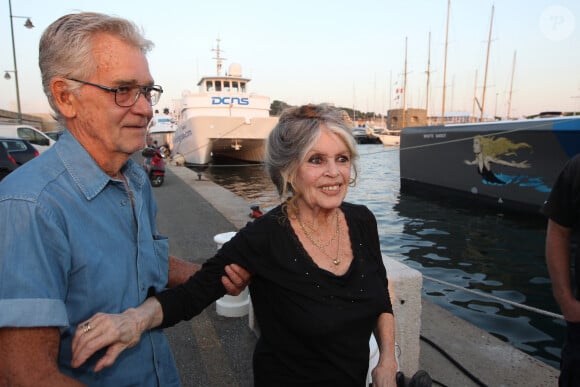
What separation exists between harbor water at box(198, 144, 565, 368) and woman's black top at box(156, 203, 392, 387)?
0.79 meters

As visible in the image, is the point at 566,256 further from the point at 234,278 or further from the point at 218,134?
the point at 218,134

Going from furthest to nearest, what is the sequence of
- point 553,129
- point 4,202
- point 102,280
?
1. point 553,129
2. point 102,280
3. point 4,202

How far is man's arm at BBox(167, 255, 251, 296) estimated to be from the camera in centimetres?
168

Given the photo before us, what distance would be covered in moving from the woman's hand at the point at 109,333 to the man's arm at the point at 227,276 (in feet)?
1.21

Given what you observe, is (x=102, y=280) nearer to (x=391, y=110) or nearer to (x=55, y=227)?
(x=55, y=227)

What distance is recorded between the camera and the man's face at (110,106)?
1.27m

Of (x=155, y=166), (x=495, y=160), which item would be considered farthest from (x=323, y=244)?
(x=495, y=160)

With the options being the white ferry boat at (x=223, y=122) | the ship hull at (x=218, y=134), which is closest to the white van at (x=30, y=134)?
the white ferry boat at (x=223, y=122)

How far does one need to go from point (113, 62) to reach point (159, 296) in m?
0.86

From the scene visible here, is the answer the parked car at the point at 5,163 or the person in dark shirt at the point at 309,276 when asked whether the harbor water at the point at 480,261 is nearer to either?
the person in dark shirt at the point at 309,276

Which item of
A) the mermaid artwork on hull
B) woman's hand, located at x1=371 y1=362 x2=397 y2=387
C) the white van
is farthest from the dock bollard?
the white van

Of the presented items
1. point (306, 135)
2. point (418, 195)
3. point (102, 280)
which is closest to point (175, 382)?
point (102, 280)

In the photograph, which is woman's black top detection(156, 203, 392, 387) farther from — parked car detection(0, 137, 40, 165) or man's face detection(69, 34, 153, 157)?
parked car detection(0, 137, 40, 165)

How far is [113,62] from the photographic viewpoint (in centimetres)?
129
